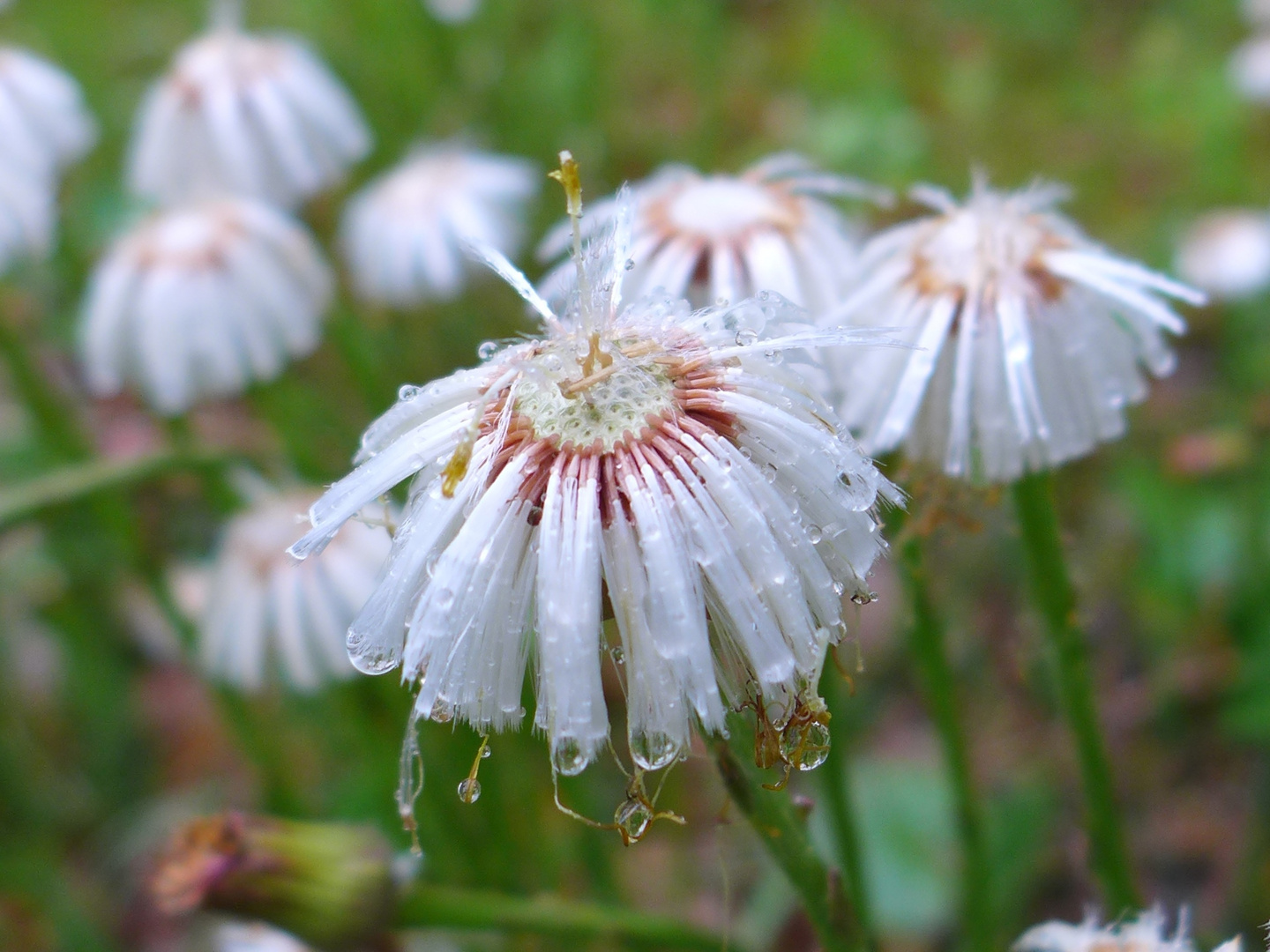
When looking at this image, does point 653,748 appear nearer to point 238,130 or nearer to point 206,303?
point 206,303

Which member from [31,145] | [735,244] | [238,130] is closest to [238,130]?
[238,130]

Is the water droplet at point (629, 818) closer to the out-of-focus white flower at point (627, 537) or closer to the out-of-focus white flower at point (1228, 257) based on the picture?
the out-of-focus white flower at point (627, 537)

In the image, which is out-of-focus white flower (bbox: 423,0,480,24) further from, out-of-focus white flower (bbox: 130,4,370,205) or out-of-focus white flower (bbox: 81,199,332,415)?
out-of-focus white flower (bbox: 81,199,332,415)

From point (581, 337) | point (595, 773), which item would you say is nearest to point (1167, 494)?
point (595, 773)

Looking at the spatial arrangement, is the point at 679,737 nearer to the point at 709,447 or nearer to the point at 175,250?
the point at 709,447

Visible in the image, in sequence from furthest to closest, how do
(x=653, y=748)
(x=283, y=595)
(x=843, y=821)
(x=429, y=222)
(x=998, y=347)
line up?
(x=429, y=222), (x=283, y=595), (x=843, y=821), (x=998, y=347), (x=653, y=748)

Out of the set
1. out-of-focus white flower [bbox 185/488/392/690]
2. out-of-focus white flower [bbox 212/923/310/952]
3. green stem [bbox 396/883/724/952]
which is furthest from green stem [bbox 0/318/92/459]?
green stem [bbox 396/883/724/952]

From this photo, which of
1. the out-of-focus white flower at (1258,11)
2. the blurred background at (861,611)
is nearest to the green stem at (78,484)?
the blurred background at (861,611)

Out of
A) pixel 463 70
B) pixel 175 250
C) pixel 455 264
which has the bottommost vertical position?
pixel 175 250
